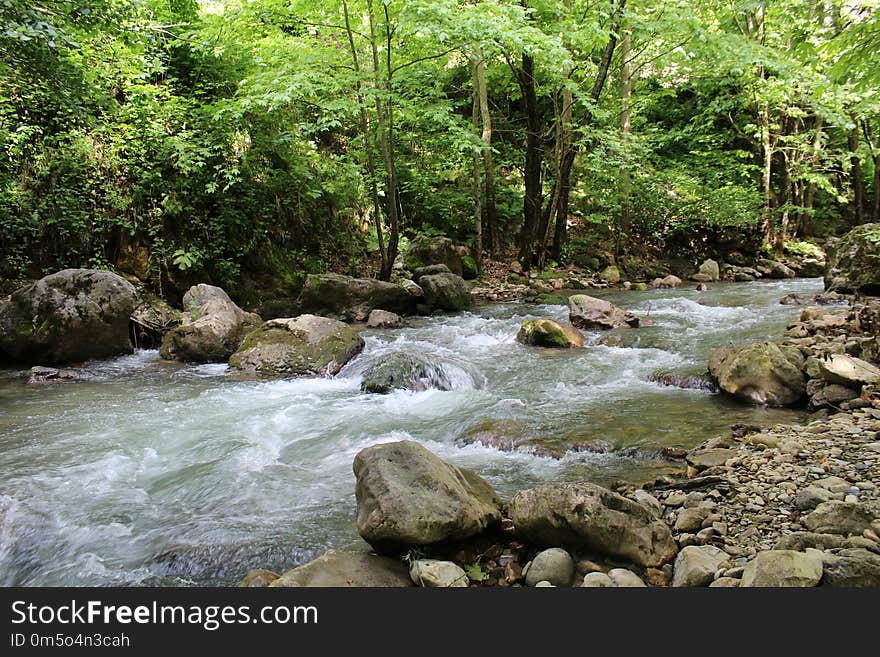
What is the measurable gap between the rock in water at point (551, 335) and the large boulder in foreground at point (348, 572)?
6.16 metres

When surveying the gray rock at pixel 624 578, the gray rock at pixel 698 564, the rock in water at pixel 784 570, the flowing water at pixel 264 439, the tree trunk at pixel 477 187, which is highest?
the tree trunk at pixel 477 187

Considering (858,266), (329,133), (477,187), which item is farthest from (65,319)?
(858,266)

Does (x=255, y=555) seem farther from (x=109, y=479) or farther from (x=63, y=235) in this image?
(x=63, y=235)

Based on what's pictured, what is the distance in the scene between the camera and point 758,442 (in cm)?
416

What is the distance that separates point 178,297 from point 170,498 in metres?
7.09

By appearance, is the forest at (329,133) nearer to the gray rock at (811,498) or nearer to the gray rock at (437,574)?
the gray rock at (811,498)

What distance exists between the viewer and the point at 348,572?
2.65 metres

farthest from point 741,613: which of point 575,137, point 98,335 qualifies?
point 575,137

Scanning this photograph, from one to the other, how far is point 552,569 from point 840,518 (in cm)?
146

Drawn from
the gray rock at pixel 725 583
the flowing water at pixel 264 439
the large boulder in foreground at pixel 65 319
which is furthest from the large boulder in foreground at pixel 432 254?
the gray rock at pixel 725 583

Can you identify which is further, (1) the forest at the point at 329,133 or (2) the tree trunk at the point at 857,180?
(2) the tree trunk at the point at 857,180

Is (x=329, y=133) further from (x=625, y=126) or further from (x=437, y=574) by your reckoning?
(x=437, y=574)

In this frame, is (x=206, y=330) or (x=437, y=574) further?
(x=206, y=330)

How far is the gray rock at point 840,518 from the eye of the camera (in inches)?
103
